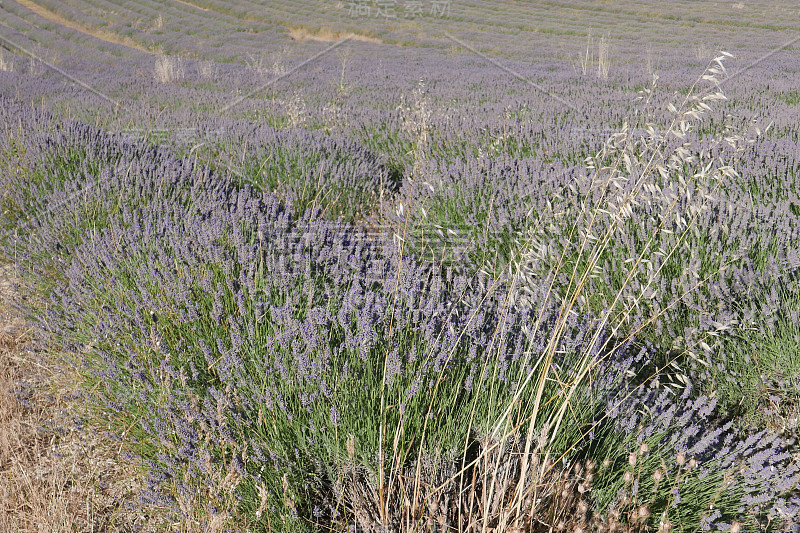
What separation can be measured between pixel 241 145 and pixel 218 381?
11.0 feet

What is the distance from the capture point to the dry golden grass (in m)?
1.48

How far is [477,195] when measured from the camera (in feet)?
10.7

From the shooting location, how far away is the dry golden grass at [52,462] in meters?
1.48

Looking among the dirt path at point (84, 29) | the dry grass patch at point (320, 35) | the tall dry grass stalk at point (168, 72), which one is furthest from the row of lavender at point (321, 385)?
the dirt path at point (84, 29)

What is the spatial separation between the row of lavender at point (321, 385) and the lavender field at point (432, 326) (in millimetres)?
13

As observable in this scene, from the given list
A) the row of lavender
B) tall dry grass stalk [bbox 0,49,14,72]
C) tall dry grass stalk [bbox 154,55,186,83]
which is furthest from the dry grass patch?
the row of lavender

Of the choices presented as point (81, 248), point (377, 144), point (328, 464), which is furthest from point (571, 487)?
point (377, 144)

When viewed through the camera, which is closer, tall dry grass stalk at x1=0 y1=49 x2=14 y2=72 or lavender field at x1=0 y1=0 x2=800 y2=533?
lavender field at x1=0 y1=0 x2=800 y2=533

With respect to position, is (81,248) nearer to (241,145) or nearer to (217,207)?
(217,207)

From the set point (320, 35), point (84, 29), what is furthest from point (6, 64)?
point (320, 35)

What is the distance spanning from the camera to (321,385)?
1.38 meters

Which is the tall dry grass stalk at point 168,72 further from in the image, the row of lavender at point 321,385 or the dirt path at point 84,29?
the row of lavender at point 321,385

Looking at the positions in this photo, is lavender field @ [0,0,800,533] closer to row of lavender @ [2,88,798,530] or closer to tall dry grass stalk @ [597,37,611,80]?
row of lavender @ [2,88,798,530]

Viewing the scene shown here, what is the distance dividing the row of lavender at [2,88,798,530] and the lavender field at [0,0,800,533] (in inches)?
0.5
